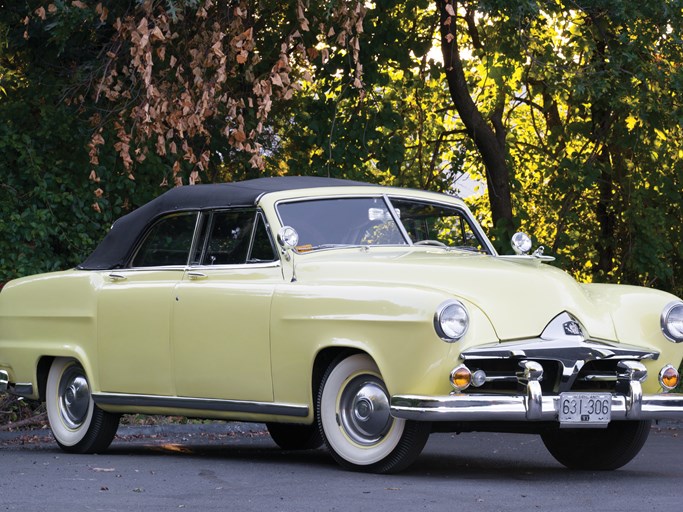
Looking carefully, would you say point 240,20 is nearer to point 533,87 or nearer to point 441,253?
point 441,253

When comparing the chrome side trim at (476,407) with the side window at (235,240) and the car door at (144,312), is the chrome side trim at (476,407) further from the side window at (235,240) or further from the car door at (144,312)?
the car door at (144,312)

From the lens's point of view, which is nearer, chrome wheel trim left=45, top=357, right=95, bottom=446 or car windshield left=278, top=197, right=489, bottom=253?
car windshield left=278, top=197, right=489, bottom=253

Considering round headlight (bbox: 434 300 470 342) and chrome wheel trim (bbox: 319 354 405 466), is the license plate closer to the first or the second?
round headlight (bbox: 434 300 470 342)

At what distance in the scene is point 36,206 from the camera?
53.7 ft

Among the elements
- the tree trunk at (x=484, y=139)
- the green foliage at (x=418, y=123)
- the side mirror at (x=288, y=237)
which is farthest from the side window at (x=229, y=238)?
the tree trunk at (x=484, y=139)

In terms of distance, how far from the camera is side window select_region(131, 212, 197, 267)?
408 inches

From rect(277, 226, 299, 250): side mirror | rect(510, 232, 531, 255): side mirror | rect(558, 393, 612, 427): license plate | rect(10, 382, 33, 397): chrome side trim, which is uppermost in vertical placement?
rect(277, 226, 299, 250): side mirror

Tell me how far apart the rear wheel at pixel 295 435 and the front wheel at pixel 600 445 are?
2.08 meters

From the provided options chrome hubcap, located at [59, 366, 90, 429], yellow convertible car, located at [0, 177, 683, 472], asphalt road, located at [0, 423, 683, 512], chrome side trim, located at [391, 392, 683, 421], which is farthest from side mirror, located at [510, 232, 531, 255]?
chrome hubcap, located at [59, 366, 90, 429]

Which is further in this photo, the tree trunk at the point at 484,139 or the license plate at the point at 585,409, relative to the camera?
the tree trunk at the point at 484,139

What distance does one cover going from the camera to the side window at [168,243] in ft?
34.0

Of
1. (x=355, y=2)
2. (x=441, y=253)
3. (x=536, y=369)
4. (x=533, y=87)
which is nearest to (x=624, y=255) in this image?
(x=533, y=87)

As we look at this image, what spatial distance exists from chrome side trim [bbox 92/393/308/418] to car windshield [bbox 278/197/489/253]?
3.52 ft

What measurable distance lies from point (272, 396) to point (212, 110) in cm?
591
